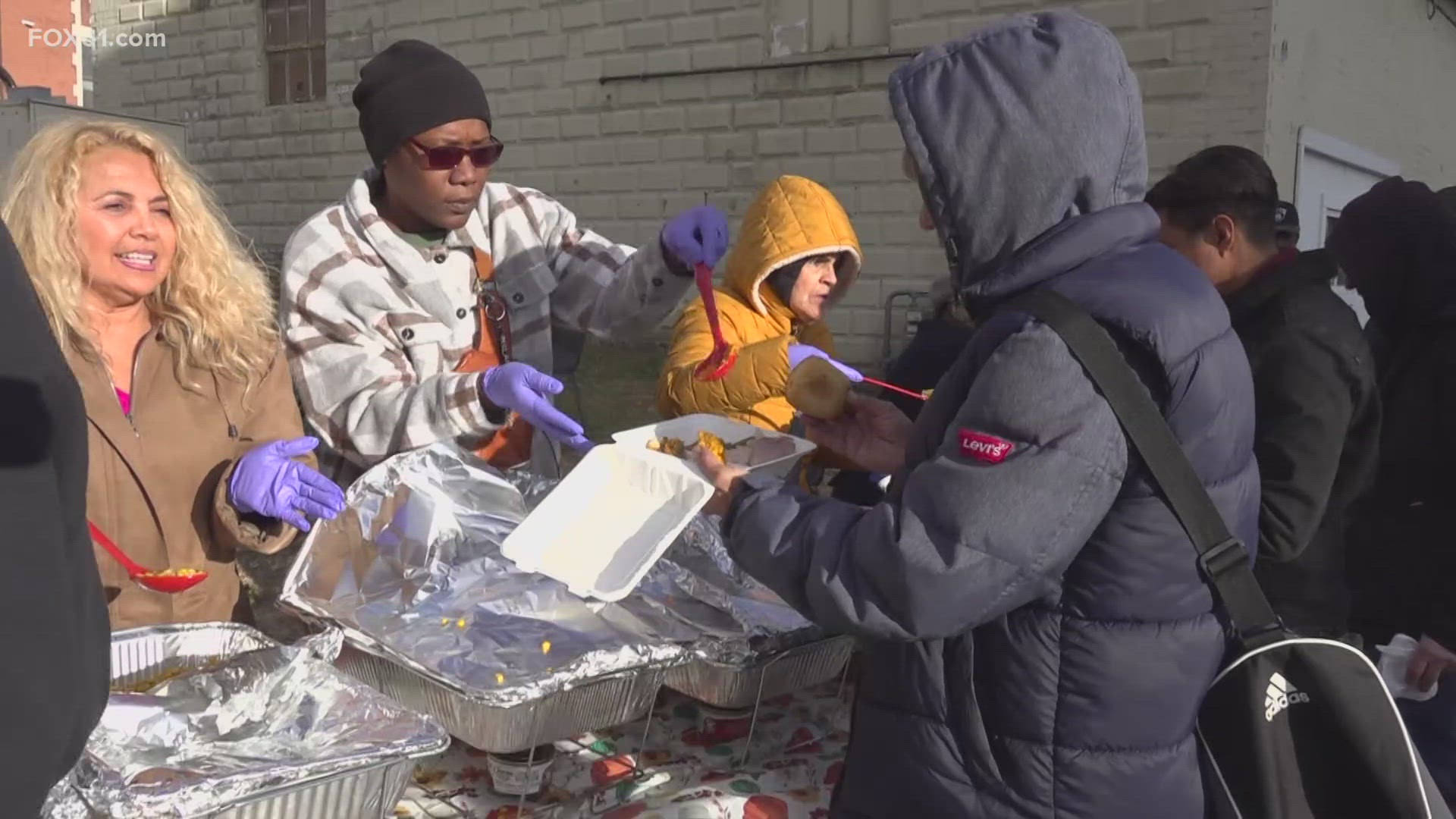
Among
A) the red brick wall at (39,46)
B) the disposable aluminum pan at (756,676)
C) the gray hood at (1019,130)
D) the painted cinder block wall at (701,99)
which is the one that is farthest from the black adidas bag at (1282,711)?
the red brick wall at (39,46)

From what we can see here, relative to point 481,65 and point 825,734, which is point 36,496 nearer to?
point 825,734

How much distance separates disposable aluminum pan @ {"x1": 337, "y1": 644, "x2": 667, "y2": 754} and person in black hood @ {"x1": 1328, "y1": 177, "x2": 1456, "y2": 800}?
1.60 metres

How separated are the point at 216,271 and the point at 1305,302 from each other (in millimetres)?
1879

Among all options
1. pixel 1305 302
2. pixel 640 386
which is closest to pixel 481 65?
pixel 640 386

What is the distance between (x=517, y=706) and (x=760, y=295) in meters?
1.22

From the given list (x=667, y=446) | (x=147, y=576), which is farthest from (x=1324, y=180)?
(x=147, y=576)

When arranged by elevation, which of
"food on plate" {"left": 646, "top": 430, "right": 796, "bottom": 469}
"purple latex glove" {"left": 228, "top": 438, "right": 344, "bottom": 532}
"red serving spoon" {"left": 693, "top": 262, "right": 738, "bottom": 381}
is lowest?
"purple latex glove" {"left": 228, "top": 438, "right": 344, "bottom": 532}

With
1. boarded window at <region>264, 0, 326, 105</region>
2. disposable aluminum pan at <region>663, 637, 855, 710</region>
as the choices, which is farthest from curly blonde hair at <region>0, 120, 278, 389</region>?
boarded window at <region>264, 0, 326, 105</region>

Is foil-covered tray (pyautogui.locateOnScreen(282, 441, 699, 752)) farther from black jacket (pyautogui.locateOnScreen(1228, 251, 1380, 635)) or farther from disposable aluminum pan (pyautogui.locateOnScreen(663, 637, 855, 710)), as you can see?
black jacket (pyautogui.locateOnScreen(1228, 251, 1380, 635))

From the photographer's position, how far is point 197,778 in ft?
3.46

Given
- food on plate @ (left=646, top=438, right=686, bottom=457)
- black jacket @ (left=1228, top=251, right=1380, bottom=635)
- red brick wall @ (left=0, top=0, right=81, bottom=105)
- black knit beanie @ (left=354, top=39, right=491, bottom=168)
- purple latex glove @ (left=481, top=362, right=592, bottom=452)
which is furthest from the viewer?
red brick wall @ (left=0, top=0, right=81, bottom=105)

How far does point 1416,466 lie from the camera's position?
211 centimetres

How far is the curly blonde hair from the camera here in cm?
162

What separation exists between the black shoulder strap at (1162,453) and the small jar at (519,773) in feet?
2.86
